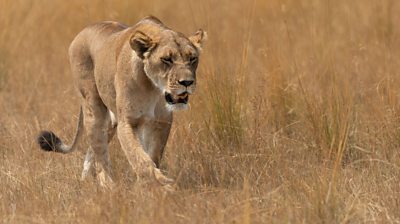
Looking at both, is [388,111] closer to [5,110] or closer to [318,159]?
[318,159]

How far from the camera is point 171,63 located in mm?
4605

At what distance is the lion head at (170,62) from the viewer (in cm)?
453

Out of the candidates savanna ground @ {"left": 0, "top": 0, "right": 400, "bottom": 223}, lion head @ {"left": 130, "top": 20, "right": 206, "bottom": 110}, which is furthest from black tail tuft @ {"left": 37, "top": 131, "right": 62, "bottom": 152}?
lion head @ {"left": 130, "top": 20, "right": 206, "bottom": 110}

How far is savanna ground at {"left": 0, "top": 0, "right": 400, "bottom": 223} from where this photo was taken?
13.9 ft

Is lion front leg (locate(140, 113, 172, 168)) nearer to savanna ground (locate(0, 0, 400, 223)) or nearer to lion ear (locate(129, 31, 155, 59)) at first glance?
savanna ground (locate(0, 0, 400, 223))

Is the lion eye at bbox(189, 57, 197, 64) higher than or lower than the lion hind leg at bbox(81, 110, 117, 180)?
higher

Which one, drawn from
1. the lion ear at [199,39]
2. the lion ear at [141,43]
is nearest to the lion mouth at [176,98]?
the lion ear at [141,43]

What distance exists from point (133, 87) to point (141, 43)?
25 centimetres

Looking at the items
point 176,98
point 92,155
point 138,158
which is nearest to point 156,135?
point 138,158

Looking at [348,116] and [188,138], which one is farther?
[188,138]

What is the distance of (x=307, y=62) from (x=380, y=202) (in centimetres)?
308

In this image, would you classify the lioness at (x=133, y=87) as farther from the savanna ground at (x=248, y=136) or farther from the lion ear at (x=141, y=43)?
the savanna ground at (x=248, y=136)

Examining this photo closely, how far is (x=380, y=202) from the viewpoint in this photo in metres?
4.50

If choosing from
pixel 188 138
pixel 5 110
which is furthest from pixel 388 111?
pixel 5 110
